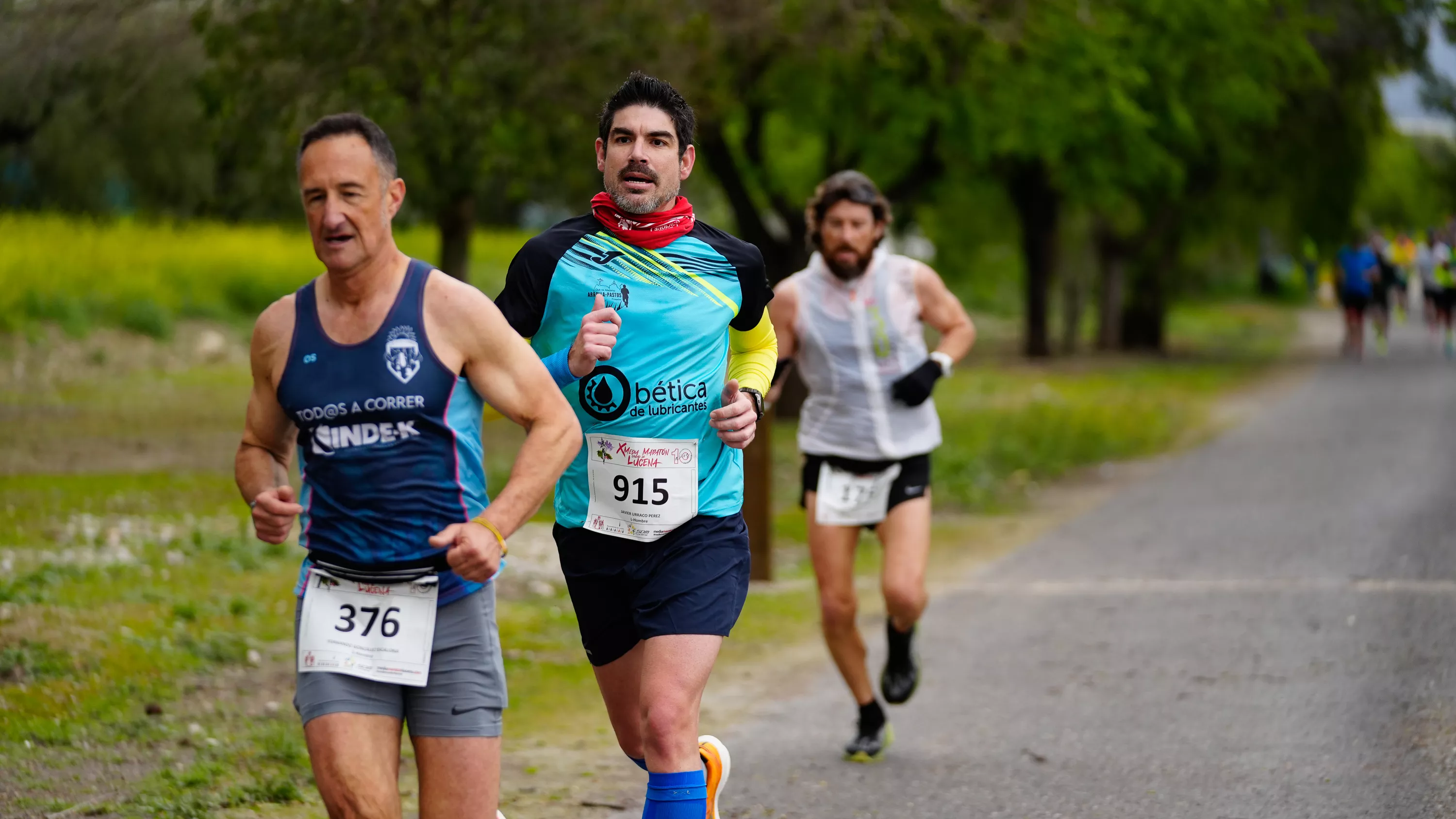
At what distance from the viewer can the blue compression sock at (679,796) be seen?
4.51 m

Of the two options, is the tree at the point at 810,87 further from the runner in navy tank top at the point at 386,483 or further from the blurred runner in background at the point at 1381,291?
the blurred runner in background at the point at 1381,291

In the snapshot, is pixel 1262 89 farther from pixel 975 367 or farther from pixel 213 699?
pixel 213 699

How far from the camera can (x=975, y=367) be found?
3148 centimetres

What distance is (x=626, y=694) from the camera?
16.2 feet

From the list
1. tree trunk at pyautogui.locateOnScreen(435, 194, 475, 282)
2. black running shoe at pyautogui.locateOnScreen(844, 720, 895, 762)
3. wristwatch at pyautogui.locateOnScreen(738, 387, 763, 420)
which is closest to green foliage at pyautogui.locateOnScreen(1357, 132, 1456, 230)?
tree trunk at pyautogui.locateOnScreen(435, 194, 475, 282)

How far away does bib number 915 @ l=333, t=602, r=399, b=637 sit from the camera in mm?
3910

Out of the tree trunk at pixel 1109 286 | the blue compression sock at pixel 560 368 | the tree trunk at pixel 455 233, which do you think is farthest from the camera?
the tree trunk at pixel 1109 286

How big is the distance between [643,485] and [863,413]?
98.4 inches

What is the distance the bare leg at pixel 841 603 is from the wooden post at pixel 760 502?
3.74 metres

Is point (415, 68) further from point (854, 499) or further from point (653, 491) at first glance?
point (653, 491)

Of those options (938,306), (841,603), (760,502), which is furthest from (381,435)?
(760,502)

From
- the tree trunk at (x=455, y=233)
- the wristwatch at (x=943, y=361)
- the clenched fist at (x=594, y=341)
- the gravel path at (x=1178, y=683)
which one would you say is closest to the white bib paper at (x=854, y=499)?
the wristwatch at (x=943, y=361)

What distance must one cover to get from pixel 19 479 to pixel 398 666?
11.3m

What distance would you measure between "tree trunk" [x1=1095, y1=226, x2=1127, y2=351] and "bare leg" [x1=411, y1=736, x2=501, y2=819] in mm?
32155
